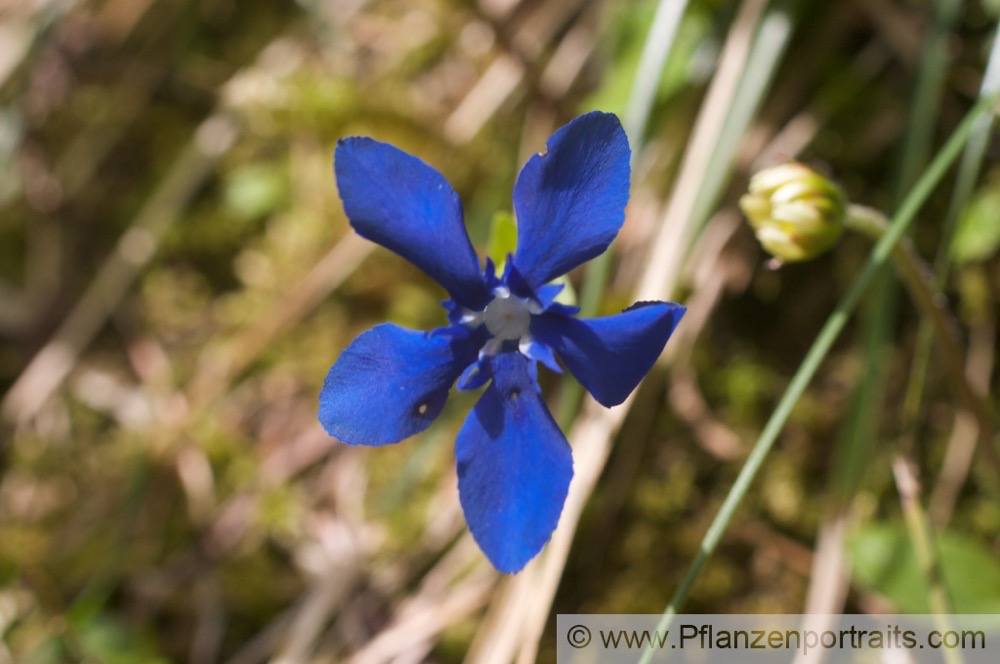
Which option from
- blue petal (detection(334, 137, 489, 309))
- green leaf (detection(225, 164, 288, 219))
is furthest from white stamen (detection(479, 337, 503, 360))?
green leaf (detection(225, 164, 288, 219))

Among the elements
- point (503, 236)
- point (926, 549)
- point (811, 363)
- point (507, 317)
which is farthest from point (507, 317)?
point (926, 549)

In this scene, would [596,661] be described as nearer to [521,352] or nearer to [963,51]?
[521,352]

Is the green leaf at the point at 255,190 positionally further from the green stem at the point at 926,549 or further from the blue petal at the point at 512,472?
the green stem at the point at 926,549

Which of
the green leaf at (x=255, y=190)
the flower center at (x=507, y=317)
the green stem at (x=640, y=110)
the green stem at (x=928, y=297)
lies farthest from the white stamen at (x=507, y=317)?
the green leaf at (x=255, y=190)

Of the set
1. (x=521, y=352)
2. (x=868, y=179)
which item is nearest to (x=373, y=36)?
(x=868, y=179)

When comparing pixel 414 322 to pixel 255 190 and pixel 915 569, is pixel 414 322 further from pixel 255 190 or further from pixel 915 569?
pixel 915 569

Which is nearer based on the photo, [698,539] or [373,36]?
[698,539]
